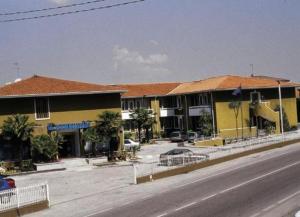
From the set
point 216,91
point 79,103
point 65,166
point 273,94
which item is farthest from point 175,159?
point 273,94

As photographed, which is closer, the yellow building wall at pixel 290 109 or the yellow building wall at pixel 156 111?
the yellow building wall at pixel 290 109

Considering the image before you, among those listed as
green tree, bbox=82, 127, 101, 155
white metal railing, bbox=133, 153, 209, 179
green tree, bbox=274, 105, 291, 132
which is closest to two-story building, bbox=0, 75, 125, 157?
green tree, bbox=82, 127, 101, 155

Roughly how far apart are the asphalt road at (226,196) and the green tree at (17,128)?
1809cm

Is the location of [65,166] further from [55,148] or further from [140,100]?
[140,100]

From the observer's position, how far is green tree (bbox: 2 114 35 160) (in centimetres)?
4288

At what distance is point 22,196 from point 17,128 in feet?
67.4

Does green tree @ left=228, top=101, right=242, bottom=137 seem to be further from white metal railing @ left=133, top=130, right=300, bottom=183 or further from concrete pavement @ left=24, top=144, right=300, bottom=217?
concrete pavement @ left=24, top=144, right=300, bottom=217

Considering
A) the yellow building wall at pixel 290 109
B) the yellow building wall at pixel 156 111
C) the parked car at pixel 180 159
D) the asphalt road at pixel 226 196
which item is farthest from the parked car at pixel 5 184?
the yellow building wall at pixel 156 111

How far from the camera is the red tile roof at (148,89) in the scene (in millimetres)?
71188

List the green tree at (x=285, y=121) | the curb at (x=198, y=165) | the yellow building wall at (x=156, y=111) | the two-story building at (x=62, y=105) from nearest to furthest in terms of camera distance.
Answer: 1. the curb at (x=198, y=165)
2. the two-story building at (x=62, y=105)
3. the green tree at (x=285, y=121)
4. the yellow building wall at (x=156, y=111)

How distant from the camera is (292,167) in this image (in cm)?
3067

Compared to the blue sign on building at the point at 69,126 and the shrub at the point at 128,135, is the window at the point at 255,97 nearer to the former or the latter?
the shrub at the point at 128,135

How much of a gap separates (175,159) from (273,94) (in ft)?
110

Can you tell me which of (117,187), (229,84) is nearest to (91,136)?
(117,187)
